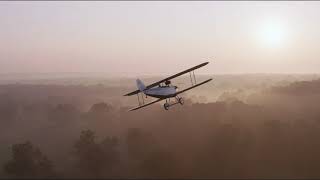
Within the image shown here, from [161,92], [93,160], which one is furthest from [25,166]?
[161,92]

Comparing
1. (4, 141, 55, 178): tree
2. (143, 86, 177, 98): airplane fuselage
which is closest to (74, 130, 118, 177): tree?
(4, 141, 55, 178): tree

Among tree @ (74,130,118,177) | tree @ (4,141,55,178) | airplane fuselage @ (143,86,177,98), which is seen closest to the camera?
airplane fuselage @ (143,86,177,98)

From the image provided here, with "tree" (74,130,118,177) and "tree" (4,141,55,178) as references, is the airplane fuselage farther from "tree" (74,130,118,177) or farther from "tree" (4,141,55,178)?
"tree" (4,141,55,178)

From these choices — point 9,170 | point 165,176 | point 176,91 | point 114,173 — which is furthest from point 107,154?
point 176,91

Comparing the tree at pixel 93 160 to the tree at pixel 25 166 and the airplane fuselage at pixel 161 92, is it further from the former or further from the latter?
the airplane fuselage at pixel 161 92

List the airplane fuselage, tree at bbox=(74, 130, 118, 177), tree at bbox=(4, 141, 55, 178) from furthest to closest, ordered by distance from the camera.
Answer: tree at bbox=(74, 130, 118, 177)
tree at bbox=(4, 141, 55, 178)
the airplane fuselage

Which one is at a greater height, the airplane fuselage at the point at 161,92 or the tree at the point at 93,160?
the airplane fuselage at the point at 161,92

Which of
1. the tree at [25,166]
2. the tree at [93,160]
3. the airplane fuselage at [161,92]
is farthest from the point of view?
the tree at [93,160]

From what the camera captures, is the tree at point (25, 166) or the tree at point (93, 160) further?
the tree at point (93, 160)

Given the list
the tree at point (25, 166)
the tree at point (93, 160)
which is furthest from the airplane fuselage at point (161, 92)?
the tree at point (25, 166)
